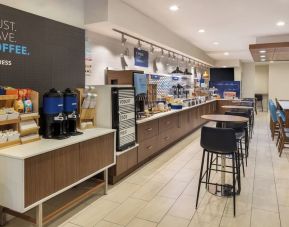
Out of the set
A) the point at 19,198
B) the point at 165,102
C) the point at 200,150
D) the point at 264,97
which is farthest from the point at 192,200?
the point at 264,97

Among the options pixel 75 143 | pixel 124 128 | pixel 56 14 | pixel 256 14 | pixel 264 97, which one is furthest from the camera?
pixel 264 97

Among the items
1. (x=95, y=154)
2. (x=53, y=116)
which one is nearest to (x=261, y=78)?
(x=95, y=154)

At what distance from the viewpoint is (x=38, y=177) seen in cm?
248

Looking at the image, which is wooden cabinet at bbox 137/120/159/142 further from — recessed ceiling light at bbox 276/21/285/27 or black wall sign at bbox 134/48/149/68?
recessed ceiling light at bbox 276/21/285/27

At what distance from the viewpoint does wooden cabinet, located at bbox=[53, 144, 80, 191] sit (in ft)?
8.91

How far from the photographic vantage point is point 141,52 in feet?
20.5

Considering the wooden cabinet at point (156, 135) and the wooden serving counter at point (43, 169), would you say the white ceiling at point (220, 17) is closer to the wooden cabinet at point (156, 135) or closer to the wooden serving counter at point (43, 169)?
the wooden cabinet at point (156, 135)

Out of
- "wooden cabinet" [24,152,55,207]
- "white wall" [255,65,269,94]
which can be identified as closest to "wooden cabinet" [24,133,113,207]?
"wooden cabinet" [24,152,55,207]

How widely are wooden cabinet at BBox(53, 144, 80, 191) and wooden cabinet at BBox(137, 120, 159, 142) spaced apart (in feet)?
5.45

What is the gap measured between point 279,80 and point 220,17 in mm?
9241

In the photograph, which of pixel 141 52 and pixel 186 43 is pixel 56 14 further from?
pixel 186 43

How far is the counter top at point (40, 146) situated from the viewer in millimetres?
2372

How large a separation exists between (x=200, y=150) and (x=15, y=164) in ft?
14.7

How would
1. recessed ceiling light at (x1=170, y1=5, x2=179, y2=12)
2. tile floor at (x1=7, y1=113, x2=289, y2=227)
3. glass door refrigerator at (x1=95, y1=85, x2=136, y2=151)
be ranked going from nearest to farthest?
tile floor at (x1=7, y1=113, x2=289, y2=227)
glass door refrigerator at (x1=95, y1=85, x2=136, y2=151)
recessed ceiling light at (x1=170, y1=5, x2=179, y2=12)
